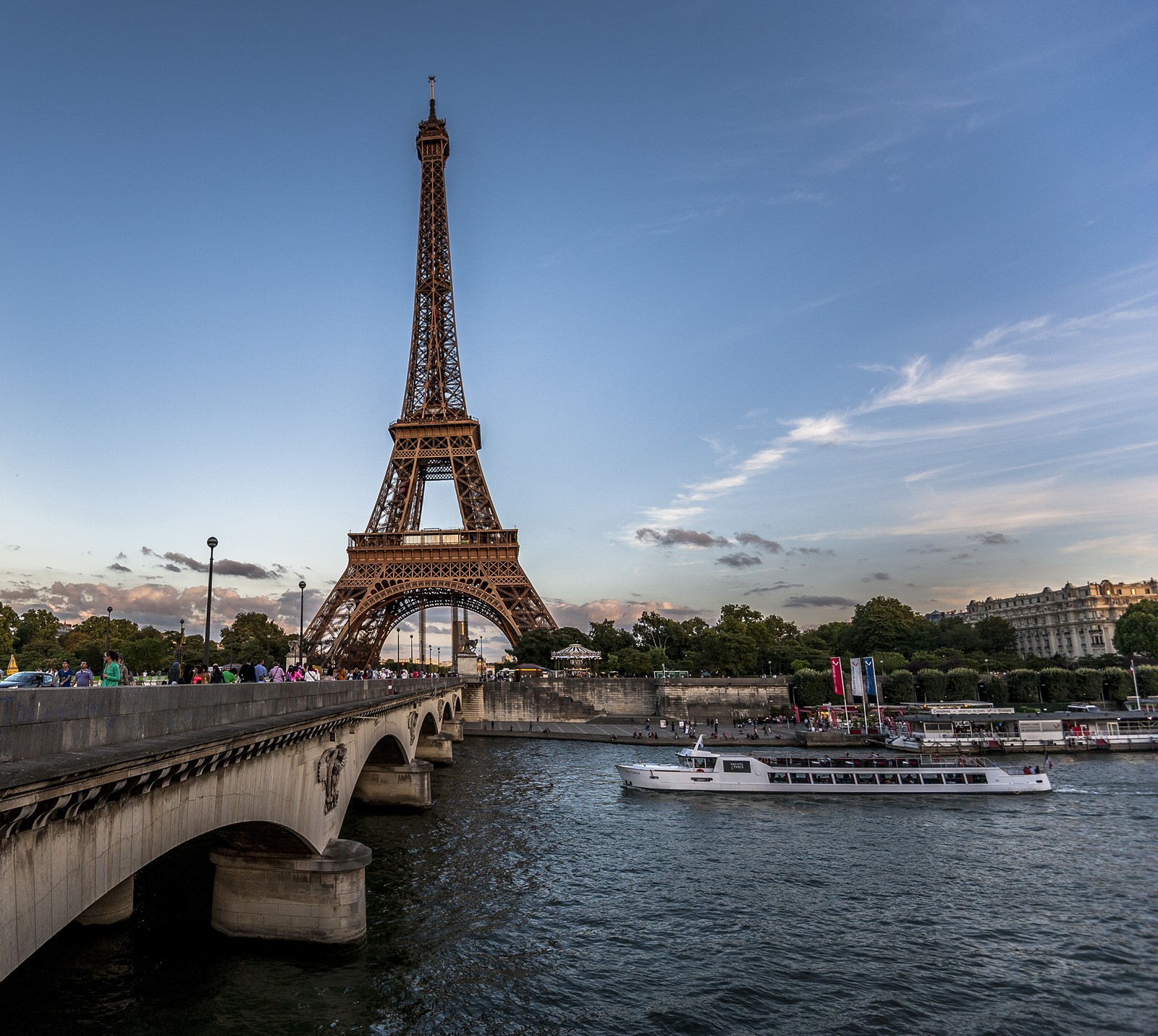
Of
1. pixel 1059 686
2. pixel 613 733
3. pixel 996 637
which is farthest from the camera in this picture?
pixel 996 637

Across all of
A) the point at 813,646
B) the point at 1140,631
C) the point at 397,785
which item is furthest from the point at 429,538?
the point at 1140,631

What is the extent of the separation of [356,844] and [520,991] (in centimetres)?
537

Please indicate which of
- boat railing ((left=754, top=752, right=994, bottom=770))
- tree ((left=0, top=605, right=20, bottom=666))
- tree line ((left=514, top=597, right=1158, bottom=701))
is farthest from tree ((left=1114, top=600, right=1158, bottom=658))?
tree ((left=0, top=605, right=20, bottom=666))

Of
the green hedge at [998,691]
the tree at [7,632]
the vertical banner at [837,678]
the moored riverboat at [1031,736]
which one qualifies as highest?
the tree at [7,632]

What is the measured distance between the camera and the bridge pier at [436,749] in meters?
51.5

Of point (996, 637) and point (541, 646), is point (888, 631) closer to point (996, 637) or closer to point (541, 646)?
point (996, 637)

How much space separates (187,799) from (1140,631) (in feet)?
445

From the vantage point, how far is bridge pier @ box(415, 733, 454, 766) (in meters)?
51.5

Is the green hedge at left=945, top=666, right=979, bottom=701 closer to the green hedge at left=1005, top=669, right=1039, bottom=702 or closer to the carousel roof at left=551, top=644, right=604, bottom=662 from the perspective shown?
the green hedge at left=1005, top=669, right=1039, bottom=702

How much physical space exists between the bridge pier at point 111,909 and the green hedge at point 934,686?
276 ft

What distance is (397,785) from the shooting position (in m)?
35.6

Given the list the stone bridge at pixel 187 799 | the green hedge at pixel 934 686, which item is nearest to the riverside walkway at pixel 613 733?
the green hedge at pixel 934 686

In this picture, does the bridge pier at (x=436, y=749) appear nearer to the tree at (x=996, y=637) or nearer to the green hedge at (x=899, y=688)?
the green hedge at (x=899, y=688)

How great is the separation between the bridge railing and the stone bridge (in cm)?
2
